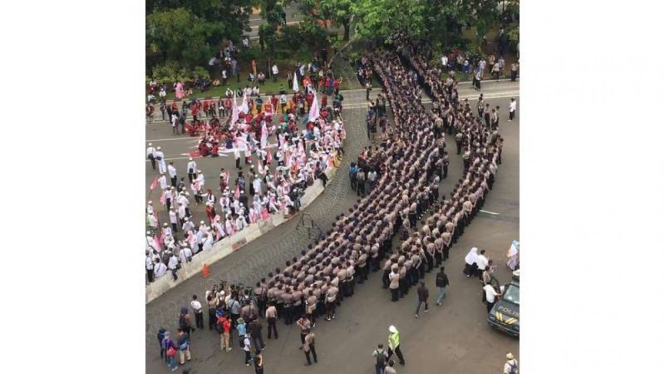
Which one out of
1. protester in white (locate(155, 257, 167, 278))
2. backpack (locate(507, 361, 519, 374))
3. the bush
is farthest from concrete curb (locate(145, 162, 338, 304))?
the bush

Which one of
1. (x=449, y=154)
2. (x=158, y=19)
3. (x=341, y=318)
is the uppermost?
(x=158, y=19)

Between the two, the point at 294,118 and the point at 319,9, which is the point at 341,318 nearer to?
the point at 294,118

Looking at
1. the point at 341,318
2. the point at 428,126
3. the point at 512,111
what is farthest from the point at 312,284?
the point at 512,111

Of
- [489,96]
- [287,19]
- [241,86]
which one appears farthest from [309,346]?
[287,19]

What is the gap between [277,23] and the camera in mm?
45562

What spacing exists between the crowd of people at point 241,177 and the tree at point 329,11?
21.1 feet

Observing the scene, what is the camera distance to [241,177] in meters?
29.1

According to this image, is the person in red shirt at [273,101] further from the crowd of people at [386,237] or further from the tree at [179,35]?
the crowd of people at [386,237]

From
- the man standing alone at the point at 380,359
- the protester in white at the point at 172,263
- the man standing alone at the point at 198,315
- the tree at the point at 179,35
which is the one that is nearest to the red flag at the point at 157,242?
the protester in white at the point at 172,263

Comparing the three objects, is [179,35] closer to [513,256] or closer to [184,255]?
[184,255]

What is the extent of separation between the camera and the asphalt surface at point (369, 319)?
19328 mm

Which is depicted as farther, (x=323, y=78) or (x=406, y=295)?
(x=323, y=78)

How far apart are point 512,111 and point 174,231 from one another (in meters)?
15.5

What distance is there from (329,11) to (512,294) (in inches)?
1013
